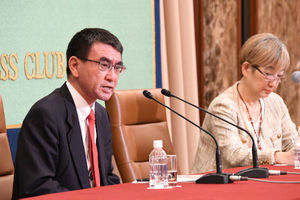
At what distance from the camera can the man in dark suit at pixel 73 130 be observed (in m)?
2.28

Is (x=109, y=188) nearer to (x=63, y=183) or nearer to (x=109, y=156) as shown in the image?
(x=63, y=183)

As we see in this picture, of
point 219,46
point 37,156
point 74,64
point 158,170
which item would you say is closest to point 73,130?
point 37,156

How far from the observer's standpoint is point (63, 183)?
2406 millimetres

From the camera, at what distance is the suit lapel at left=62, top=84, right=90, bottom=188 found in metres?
2.43

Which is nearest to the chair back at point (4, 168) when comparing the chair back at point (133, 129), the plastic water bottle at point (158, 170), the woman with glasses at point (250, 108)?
the chair back at point (133, 129)

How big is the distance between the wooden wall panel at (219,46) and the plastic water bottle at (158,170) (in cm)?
266

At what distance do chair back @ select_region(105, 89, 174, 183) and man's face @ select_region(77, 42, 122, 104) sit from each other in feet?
2.14

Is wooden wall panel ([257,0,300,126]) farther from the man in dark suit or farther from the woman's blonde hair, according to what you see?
the man in dark suit

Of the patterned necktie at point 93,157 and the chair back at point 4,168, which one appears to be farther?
the chair back at point 4,168

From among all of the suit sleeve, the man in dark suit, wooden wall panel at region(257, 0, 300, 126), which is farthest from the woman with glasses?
wooden wall panel at region(257, 0, 300, 126)

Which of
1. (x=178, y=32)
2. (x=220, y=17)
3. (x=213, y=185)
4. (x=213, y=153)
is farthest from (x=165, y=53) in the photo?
(x=213, y=185)

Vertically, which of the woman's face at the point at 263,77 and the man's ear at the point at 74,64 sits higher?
the man's ear at the point at 74,64

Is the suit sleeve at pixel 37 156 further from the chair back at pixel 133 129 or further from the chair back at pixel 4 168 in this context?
the chair back at pixel 133 129

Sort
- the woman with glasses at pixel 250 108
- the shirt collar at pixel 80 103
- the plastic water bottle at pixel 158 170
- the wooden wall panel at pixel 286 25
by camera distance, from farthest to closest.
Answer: the wooden wall panel at pixel 286 25, the woman with glasses at pixel 250 108, the shirt collar at pixel 80 103, the plastic water bottle at pixel 158 170
